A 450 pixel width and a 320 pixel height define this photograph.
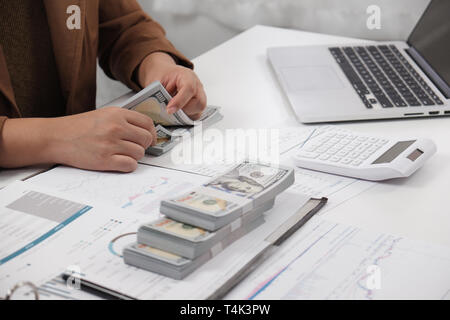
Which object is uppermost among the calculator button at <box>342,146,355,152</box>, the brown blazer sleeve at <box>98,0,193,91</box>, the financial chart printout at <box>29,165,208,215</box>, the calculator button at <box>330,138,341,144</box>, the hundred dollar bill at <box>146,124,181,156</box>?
the brown blazer sleeve at <box>98,0,193,91</box>

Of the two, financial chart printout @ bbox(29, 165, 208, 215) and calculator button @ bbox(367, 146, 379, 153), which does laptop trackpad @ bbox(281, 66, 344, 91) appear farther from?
financial chart printout @ bbox(29, 165, 208, 215)

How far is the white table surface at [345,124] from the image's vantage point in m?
0.67

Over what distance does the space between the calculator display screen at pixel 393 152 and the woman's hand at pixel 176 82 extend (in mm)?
349

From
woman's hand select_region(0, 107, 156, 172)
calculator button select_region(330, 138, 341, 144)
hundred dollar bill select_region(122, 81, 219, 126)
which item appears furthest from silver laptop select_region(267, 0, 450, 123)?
woman's hand select_region(0, 107, 156, 172)

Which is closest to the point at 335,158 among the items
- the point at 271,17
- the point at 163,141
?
the point at 163,141

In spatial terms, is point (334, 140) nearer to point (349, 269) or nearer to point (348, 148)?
point (348, 148)

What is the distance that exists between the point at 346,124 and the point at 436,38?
337 millimetres

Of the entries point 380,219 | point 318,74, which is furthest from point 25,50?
point 380,219

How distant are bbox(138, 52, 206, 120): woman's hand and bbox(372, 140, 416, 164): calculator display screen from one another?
35 centimetres

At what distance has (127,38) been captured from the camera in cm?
115

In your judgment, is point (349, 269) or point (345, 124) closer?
point (349, 269)

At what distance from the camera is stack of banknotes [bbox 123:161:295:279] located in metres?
0.56

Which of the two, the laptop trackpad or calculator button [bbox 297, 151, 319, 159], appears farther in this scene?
the laptop trackpad

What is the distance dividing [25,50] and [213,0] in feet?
2.27
